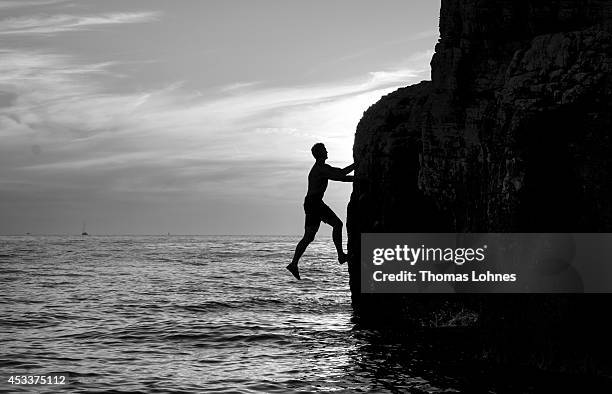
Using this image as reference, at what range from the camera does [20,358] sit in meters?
17.9

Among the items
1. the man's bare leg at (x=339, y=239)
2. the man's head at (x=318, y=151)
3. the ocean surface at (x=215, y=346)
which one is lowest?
the ocean surface at (x=215, y=346)

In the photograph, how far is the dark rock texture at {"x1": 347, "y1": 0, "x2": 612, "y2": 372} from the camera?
45.6 feet

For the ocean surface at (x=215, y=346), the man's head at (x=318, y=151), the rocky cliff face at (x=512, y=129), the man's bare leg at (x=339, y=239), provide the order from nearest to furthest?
the rocky cliff face at (x=512, y=129), the man's head at (x=318, y=151), the man's bare leg at (x=339, y=239), the ocean surface at (x=215, y=346)

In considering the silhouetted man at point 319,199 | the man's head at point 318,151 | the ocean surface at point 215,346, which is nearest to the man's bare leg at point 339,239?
the silhouetted man at point 319,199

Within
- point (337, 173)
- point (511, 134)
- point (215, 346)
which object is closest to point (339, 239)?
point (337, 173)

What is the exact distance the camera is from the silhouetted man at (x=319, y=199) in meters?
14.1

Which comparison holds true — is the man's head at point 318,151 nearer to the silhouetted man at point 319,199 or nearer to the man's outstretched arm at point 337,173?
the silhouetted man at point 319,199

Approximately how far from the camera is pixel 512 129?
579 inches

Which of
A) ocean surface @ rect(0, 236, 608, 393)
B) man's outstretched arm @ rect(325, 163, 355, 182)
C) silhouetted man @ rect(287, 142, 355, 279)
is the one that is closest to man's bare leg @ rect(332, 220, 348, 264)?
silhouetted man @ rect(287, 142, 355, 279)

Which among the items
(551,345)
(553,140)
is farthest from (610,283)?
(553,140)

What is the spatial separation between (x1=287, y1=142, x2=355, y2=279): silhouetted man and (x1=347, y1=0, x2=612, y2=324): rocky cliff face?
1768 mm

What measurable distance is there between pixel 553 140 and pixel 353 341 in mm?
9124

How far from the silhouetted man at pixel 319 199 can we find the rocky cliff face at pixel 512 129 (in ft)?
5.80

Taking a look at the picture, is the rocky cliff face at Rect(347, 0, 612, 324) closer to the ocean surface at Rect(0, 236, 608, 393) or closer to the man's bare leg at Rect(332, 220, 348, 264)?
the man's bare leg at Rect(332, 220, 348, 264)
